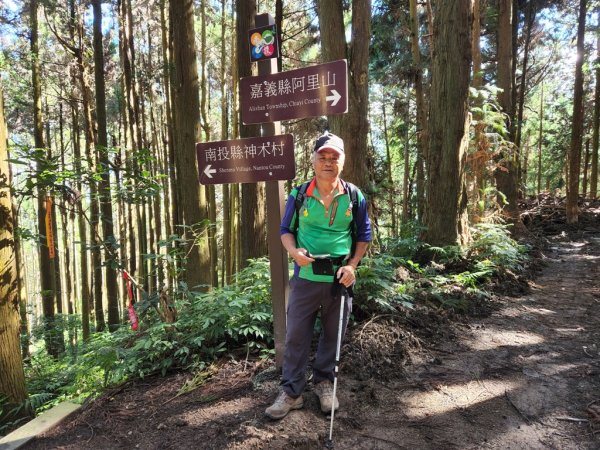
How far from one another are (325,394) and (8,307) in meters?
3.46

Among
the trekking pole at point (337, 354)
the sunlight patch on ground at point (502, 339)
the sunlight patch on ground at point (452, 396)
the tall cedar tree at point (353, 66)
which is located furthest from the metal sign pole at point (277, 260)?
the tall cedar tree at point (353, 66)

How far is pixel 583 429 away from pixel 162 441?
2.95 metres

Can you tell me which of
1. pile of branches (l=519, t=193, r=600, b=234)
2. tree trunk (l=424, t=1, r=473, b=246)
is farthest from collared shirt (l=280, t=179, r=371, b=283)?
pile of branches (l=519, t=193, r=600, b=234)

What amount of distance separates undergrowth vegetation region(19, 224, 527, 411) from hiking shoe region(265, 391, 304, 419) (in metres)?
0.90

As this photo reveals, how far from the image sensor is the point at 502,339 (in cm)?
430

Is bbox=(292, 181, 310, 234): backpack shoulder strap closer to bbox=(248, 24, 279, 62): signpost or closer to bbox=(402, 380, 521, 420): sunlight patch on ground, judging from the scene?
bbox=(248, 24, 279, 62): signpost

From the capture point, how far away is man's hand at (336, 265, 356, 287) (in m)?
2.69

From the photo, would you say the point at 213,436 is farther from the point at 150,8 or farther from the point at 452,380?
the point at 150,8

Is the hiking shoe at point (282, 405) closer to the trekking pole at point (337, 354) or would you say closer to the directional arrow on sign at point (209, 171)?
the trekking pole at point (337, 354)

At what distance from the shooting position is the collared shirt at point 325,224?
9.16 feet

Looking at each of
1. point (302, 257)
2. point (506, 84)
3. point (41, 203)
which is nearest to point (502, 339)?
point (302, 257)

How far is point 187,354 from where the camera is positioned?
12.1 ft

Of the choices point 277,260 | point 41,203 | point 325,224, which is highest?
point 41,203

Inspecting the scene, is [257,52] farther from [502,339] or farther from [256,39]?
[502,339]
